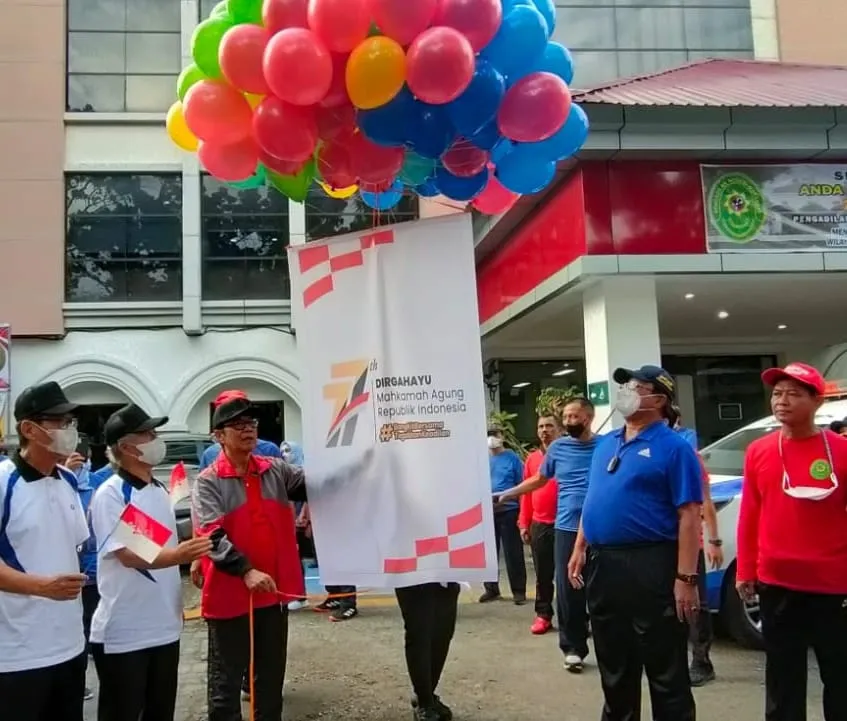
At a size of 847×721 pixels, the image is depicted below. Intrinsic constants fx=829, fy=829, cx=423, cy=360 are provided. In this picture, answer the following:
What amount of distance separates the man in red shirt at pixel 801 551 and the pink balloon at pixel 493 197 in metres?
1.84

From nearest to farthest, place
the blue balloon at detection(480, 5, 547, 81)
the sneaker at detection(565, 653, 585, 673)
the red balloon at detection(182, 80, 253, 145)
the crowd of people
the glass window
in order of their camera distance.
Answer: the crowd of people → the blue balloon at detection(480, 5, 547, 81) → the red balloon at detection(182, 80, 253, 145) → the sneaker at detection(565, 653, 585, 673) → the glass window

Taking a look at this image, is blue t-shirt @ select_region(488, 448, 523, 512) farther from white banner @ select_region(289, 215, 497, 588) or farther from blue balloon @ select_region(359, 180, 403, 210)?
white banner @ select_region(289, 215, 497, 588)

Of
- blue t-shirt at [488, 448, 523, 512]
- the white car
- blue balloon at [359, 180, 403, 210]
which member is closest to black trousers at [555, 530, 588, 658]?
the white car

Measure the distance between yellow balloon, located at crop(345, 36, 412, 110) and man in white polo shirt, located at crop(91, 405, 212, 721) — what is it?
1.78 metres

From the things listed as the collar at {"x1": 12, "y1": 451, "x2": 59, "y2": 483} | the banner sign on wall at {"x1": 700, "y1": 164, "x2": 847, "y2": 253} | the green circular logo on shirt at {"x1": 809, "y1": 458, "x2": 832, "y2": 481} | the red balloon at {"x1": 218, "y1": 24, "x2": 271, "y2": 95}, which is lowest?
the green circular logo on shirt at {"x1": 809, "y1": 458, "x2": 832, "y2": 481}

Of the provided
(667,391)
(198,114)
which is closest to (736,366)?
(667,391)

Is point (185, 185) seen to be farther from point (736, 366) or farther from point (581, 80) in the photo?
point (736, 366)

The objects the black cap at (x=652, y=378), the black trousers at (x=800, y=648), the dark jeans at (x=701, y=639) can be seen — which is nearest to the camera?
the black trousers at (x=800, y=648)

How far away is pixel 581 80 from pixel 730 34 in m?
3.42

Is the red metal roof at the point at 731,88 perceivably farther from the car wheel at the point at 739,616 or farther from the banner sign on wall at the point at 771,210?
the car wheel at the point at 739,616

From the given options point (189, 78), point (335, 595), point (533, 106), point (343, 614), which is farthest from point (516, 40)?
point (343, 614)

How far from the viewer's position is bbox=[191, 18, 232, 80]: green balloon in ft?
13.5

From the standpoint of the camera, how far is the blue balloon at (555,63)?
4.19 meters

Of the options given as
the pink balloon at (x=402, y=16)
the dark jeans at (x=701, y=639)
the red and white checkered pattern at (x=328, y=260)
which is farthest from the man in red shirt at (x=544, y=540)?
the pink balloon at (x=402, y=16)
